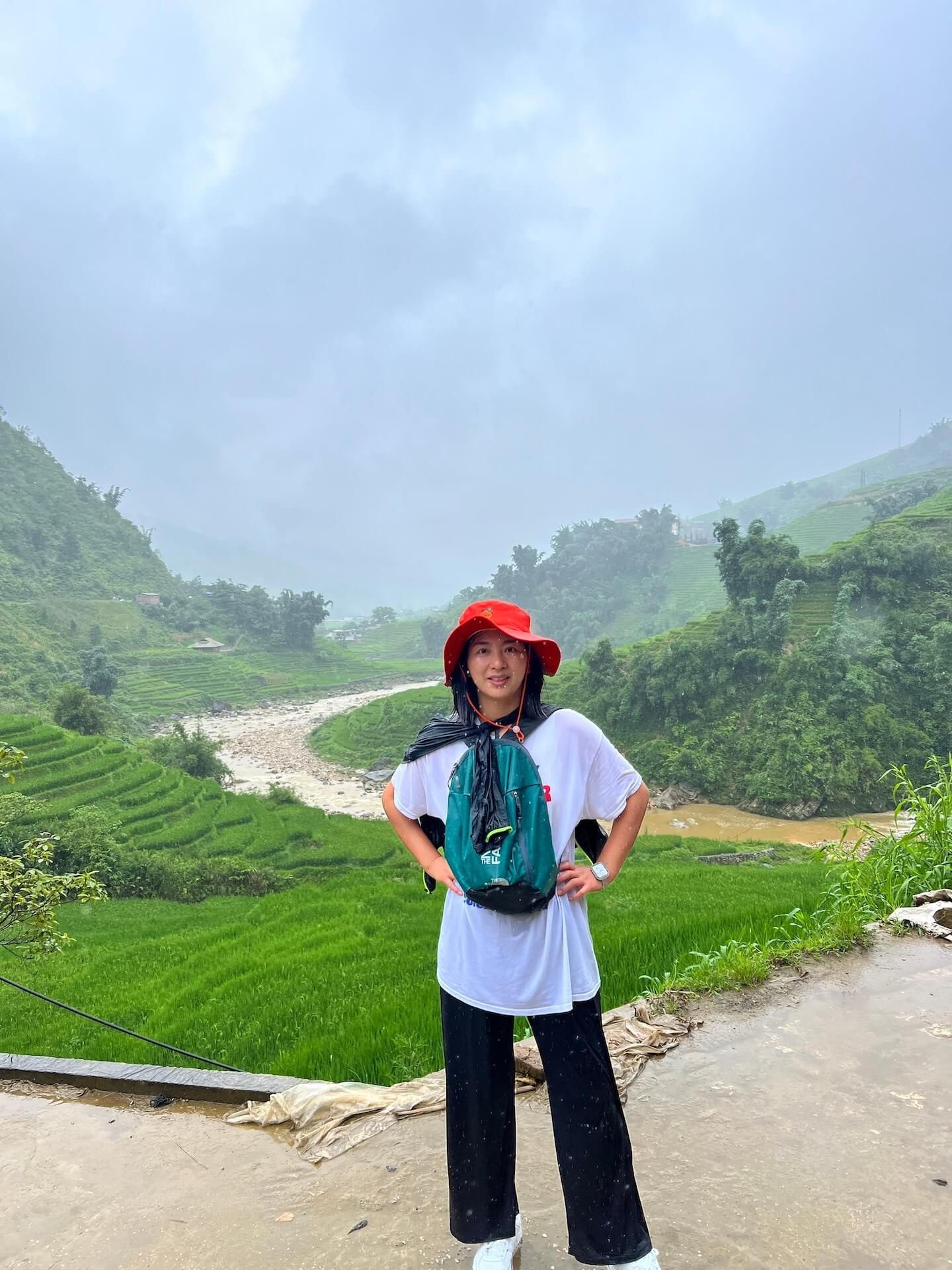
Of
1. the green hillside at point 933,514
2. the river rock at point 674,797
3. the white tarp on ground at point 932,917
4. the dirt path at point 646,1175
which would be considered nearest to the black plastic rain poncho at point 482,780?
the dirt path at point 646,1175

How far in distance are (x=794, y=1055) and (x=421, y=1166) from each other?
1.54 metres

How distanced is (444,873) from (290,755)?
39805 mm

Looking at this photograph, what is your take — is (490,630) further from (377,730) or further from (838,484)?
(838,484)

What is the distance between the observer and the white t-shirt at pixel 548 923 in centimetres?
171

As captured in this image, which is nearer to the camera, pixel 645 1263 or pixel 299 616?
pixel 645 1263

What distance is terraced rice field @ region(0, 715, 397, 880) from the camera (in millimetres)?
20125

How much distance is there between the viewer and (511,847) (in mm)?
1634

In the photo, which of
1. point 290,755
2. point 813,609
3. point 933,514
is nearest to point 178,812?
point 290,755

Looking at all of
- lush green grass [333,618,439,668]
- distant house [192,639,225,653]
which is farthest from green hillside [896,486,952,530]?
distant house [192,639,225,653]

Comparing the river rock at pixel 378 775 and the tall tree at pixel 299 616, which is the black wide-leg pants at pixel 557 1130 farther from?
the tall tree at pixel 299 616

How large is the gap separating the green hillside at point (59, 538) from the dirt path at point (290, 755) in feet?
75.3

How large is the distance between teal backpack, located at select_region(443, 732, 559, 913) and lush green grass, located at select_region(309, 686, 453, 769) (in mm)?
36537

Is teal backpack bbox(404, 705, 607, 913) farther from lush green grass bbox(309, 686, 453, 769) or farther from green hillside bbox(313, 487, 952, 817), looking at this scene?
lush green grass bbox(309, 686, 453, 769)

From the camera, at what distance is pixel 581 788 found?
1.76 meters
